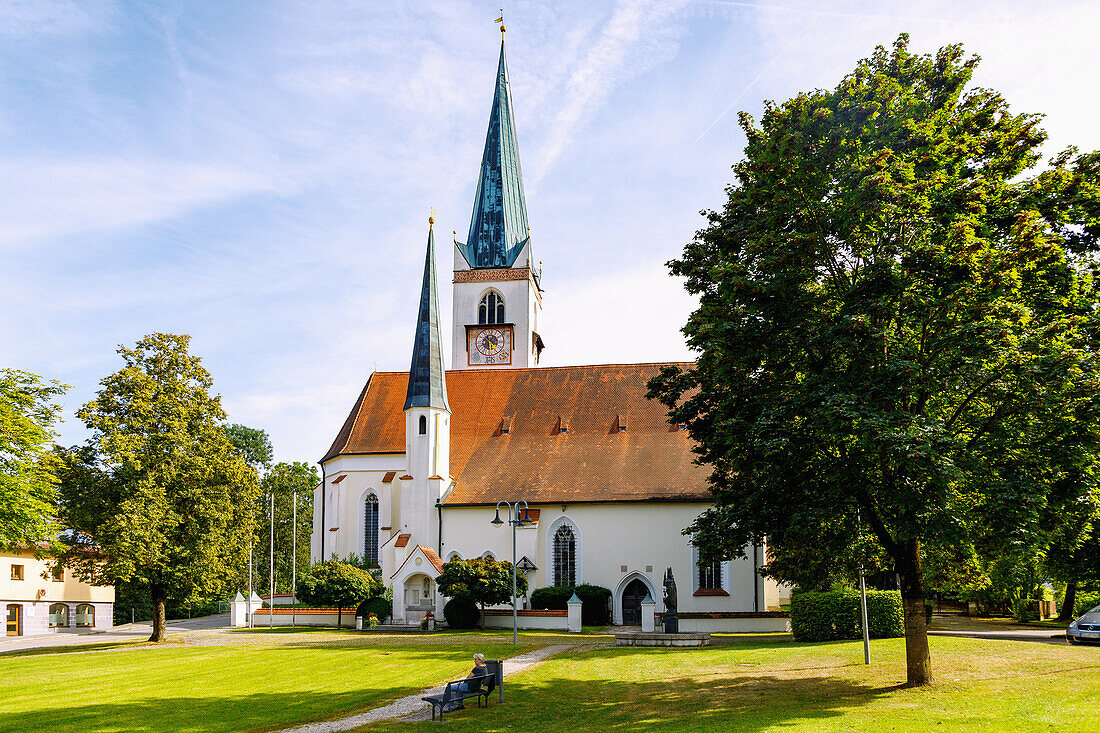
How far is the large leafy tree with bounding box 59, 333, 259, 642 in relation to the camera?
3188 cm

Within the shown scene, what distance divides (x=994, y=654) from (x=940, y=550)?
486 cm

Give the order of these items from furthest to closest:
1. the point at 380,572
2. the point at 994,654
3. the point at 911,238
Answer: the point at 380,572 → the point at 994,654 → the point at 911,238

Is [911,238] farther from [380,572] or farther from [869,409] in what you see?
[380,572]

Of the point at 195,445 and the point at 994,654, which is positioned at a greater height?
the point at 195,445

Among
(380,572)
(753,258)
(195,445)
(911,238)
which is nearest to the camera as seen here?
(911,238)

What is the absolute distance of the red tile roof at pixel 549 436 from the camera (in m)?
39.2

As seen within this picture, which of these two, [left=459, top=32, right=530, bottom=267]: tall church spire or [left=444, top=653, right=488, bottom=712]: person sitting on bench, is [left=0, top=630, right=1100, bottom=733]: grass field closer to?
[left=444, top=653, right=488, bottom=712]: person sitting on bench

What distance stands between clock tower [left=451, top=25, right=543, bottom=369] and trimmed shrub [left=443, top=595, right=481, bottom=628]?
21.8 metres

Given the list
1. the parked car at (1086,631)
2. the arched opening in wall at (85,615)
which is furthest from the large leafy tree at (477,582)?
the arched opening in wall at (85,615)

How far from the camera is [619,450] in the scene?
134 ft

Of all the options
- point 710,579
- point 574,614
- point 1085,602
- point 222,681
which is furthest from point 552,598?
point 1085,602

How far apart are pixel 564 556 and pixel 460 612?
6255mm

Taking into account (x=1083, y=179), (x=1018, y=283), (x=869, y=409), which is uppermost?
(x=1083, y=179)

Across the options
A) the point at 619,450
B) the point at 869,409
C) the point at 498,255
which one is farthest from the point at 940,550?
the point at 498,255
